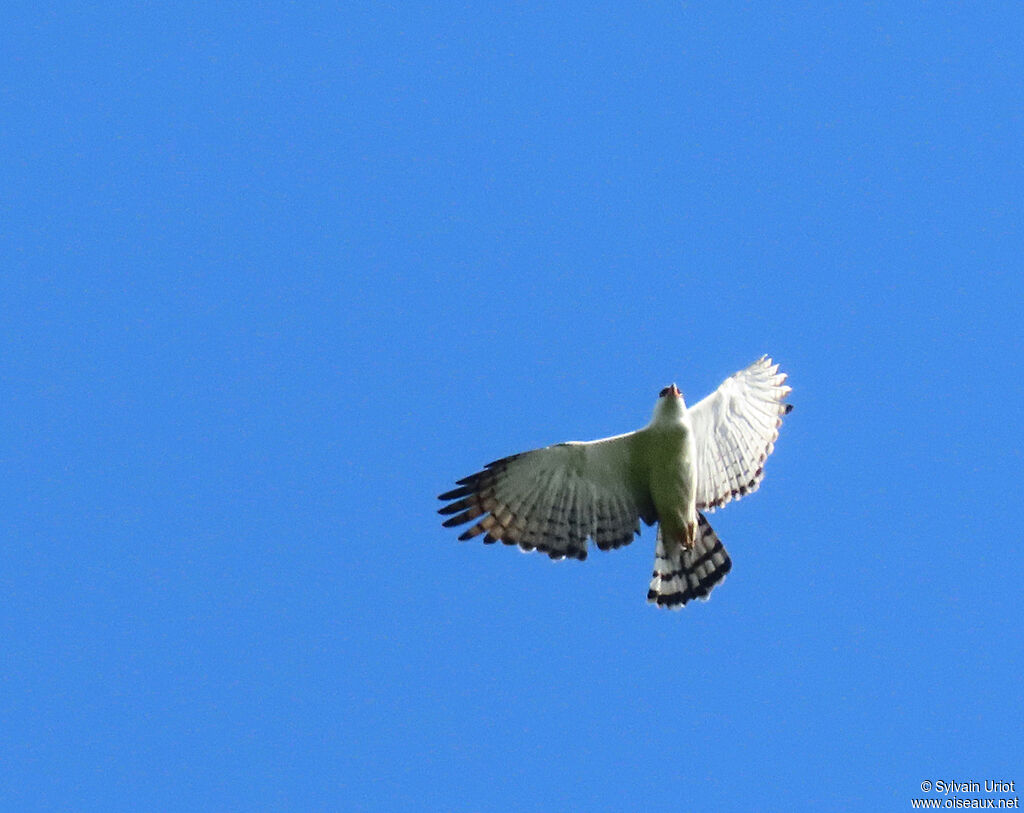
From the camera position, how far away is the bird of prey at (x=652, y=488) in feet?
40.2

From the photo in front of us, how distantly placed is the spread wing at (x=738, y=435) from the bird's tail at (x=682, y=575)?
0.55 metres

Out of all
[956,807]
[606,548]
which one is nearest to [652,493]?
[606,548]

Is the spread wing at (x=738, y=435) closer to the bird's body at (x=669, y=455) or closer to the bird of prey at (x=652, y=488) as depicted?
the bird of prey at (x=652, y=488)

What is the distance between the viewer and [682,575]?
42.4 feet

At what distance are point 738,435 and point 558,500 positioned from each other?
2.12 metres

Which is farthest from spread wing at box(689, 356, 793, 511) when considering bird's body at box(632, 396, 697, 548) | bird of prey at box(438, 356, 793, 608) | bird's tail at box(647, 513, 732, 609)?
bird's body at box(632, 396, 697, 548)

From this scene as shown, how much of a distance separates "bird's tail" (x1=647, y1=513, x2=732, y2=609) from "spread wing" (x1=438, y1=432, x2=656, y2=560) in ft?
1.84

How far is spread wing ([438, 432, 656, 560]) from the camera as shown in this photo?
12.3 meters

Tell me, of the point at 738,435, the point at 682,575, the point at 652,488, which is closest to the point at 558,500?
the point at 652,488

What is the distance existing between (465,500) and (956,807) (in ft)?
17.8

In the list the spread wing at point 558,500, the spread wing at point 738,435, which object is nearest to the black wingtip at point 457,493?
the spread wing at point 558,500

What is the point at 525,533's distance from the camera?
12.5m

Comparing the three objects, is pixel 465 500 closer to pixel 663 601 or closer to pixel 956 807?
pixel 663 601

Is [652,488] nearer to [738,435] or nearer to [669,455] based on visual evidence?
[669,455]
